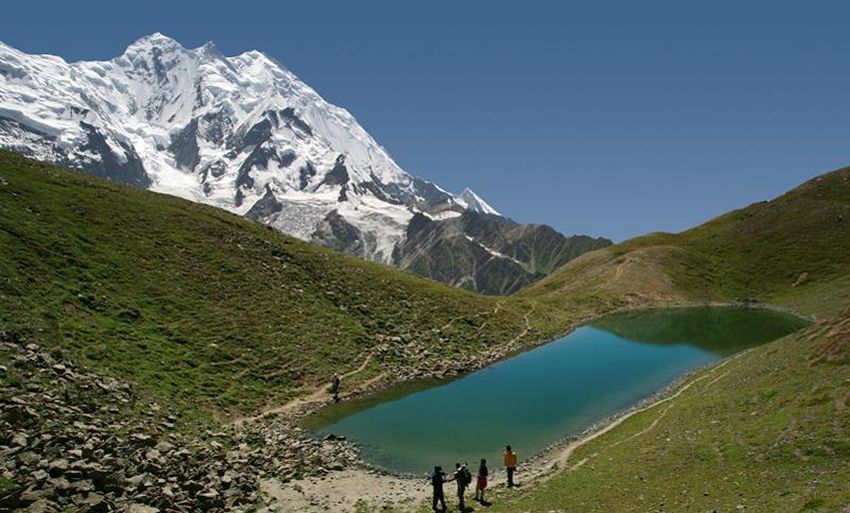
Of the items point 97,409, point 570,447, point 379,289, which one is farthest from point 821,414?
point 379,289

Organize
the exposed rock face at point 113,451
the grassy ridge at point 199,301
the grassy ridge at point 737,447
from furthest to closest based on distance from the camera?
the grassy ridge at point 199,301, the exposed rock face at point 113,451, the grassy ridge at point 737,447

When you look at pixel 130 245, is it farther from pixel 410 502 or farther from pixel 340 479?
pixel 410 502

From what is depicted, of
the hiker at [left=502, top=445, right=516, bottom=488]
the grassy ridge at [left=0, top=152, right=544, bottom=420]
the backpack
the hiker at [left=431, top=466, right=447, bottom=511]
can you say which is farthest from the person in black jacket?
the grassy ridge at [left=0, top=152, right=544, bottom=420]

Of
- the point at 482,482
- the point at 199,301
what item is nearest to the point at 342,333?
the point at 199,301

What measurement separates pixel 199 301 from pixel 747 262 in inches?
5061

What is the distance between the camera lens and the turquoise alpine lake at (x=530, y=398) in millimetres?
50938

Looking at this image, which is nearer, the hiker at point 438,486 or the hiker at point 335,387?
the hiker at point 438,486

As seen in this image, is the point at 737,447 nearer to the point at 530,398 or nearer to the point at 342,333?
the point at 530,398

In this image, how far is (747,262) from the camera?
146 meters

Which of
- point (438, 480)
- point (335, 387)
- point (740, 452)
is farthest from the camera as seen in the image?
point (335, 387)

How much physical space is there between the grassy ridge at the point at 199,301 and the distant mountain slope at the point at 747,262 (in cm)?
4870

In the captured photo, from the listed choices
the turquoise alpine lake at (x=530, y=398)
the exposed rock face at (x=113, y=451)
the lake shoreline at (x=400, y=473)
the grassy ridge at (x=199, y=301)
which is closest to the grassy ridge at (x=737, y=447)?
the lake shoreline at (x=400, y=473)

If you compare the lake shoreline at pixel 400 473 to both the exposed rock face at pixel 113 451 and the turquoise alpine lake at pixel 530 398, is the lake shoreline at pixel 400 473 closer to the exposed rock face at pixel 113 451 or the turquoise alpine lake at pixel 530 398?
the turquoise alpine lake at pixel 530 398

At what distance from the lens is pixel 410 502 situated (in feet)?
123
